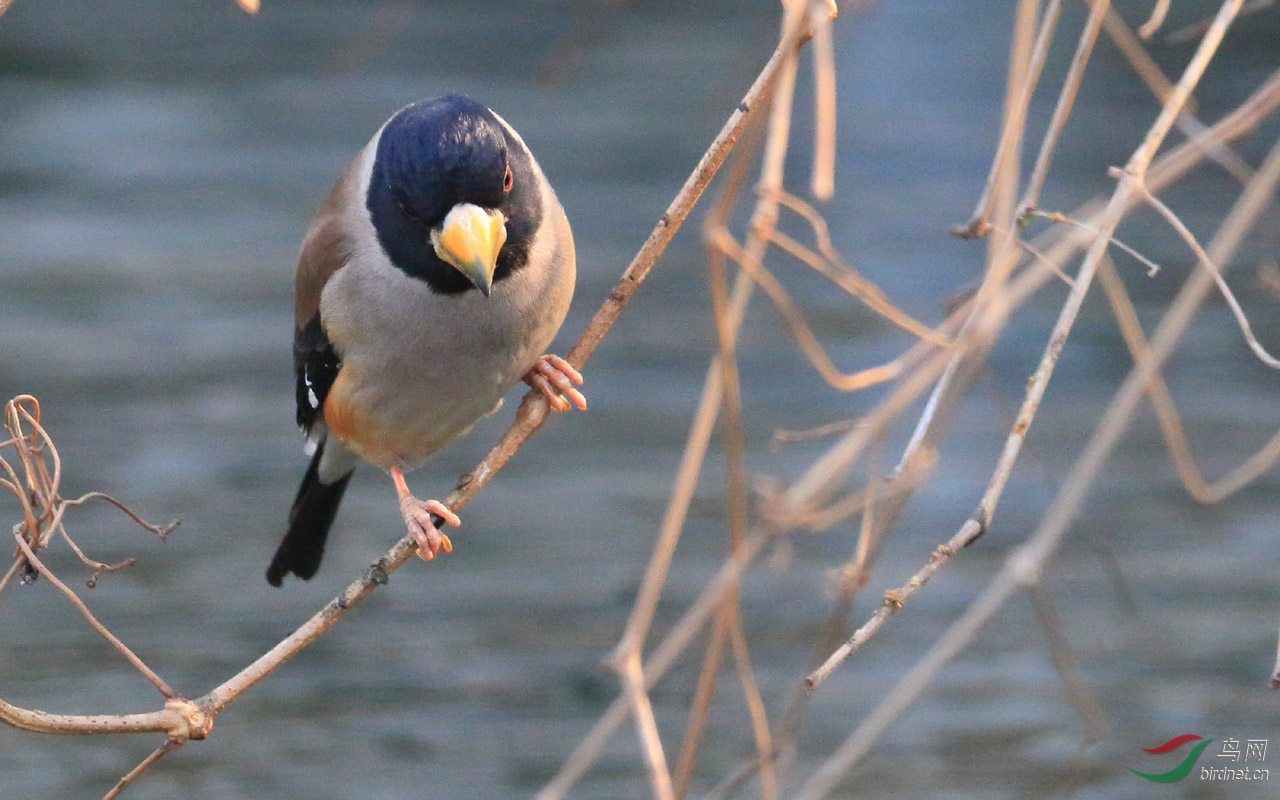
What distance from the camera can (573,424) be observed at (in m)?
7.13

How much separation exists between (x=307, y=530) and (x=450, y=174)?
57.5 inches

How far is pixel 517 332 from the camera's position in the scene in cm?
275

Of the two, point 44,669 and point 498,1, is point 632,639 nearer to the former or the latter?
point 44,669

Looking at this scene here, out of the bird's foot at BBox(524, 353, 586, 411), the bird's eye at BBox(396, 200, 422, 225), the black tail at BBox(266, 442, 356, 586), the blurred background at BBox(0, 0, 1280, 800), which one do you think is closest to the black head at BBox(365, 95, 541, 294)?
the bird's eye at BBox(396, 200, 422, 225)

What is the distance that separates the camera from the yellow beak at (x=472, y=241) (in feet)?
7.80

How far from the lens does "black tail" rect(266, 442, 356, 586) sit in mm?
3611

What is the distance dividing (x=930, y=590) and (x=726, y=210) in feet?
13.2

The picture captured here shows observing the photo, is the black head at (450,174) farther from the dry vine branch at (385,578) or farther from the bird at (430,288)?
the dry vine branch at (385,578)

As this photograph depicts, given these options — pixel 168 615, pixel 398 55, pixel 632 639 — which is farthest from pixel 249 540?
pixel 398 55

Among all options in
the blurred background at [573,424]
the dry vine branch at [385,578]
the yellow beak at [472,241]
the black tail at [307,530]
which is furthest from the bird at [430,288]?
the blurred background at [573,424]

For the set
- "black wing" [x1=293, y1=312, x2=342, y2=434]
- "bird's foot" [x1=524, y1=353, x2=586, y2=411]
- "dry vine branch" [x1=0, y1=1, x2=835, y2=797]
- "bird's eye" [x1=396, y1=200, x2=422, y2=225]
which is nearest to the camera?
"dry vine branch" [x1=0, y1=1, x2=835, y2=797]

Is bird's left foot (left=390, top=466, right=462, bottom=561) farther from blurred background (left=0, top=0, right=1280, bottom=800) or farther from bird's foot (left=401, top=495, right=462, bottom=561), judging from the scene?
blurred background (left=0, top=0, right=1280, bottom=800)

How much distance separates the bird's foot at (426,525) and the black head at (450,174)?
0.43 meters

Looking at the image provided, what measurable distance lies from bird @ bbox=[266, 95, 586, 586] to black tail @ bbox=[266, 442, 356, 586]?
428 mm
